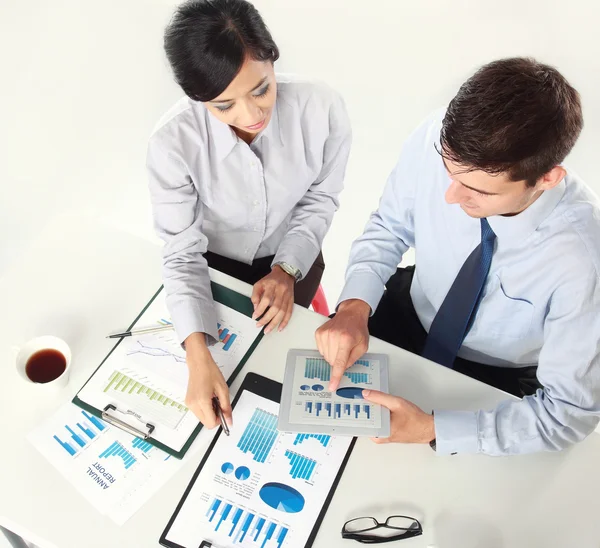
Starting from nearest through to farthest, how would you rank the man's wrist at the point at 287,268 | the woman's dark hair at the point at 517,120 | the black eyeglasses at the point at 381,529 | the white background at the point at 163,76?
the woman's dark hair at the point at 517,120
the black eyeglasses at the point at 381,529
the man's wrist at the point at 287,268
the white background at the point at 163,76

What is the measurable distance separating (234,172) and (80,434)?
0.69 m

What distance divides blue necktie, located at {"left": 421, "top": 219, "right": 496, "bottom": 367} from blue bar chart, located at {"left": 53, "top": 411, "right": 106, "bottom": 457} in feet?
2.58

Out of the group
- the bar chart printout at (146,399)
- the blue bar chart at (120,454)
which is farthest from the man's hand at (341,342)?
the blue bar chart at (120,454)

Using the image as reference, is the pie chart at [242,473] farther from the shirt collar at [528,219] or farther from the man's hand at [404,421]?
the shirt collar at [528,219]

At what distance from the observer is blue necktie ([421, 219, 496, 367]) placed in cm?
121

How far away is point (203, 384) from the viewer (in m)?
1.16

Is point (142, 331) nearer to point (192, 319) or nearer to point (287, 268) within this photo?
point (192, 319)

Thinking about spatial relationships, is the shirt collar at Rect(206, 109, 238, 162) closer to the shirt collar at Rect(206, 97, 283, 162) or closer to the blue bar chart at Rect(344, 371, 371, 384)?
the shirt collar at Rect(206, 97, 283, 162)

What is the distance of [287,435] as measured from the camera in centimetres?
115

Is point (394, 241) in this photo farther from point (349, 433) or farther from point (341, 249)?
point (341, 249)

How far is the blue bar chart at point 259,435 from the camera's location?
113cm

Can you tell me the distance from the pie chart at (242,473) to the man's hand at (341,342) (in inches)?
8.8

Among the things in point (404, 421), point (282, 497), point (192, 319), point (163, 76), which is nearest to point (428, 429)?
point (404, 421)

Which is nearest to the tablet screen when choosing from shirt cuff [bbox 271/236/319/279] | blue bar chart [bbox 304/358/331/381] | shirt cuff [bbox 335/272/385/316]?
blue bar chart [bbox 304/358/331/381]
